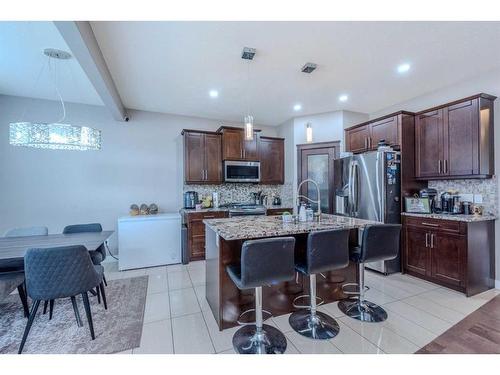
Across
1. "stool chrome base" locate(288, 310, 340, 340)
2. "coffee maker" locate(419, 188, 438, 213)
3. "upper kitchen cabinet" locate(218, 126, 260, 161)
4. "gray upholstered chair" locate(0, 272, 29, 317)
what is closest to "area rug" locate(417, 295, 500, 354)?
"stool chrome base" locate(288, 310, 340, 340)

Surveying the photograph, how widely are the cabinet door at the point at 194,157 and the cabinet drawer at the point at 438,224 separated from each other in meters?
3.55

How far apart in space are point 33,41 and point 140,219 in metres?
2.53

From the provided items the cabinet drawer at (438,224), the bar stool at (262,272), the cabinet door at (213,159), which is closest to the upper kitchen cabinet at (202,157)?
the cabinet door at (213,159)

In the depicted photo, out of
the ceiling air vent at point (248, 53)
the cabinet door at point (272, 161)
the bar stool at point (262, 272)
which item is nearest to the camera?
the bar stool at point (262, 272)

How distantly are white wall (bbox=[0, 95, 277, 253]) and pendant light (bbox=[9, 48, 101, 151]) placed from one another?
1524 millimetres

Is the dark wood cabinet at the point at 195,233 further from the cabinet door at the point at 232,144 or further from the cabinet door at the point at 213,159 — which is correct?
the cabinet door at the point at 232,144

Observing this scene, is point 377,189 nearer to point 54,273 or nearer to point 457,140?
point 457,140

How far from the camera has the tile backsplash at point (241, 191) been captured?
15.8ft

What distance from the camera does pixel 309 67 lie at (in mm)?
2824

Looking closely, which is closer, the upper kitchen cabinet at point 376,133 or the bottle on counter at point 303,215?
the bottle on counter at point 303,215

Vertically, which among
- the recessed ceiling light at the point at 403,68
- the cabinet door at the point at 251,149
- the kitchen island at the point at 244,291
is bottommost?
the kitchen island at the point at 244,291

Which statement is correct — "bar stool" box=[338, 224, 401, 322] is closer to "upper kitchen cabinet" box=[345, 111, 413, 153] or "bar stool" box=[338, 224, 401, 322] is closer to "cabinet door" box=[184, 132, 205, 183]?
"upper kitchen cabinet" box=[345, 111, 413, 153]
